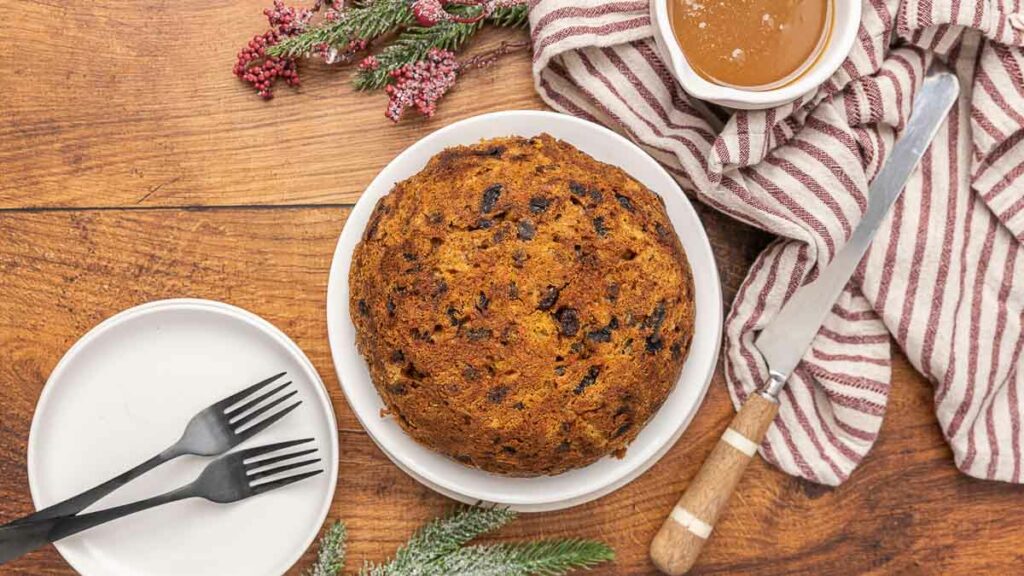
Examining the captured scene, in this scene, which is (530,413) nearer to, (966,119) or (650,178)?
(650,178)

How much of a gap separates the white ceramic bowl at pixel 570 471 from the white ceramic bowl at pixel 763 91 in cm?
15

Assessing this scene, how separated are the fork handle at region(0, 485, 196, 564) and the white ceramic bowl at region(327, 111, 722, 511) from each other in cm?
33

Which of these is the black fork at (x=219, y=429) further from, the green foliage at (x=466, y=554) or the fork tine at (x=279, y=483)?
the green foliage at (x=466, y=554)

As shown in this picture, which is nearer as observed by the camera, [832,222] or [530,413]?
[530,413]

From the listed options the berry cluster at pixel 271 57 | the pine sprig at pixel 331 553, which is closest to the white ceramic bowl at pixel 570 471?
the pine sprig at pixel 331 553

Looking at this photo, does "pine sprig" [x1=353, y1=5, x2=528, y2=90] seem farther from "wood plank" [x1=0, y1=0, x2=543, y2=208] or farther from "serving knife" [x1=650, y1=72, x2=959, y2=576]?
"serving knife" [x1=650, y1=72, x2=959, y2=576]

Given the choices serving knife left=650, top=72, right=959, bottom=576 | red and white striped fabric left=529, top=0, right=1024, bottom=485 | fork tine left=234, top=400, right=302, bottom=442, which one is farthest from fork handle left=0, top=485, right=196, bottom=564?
red and white striped fabric left=529, top=0, right=1024, bottom=485

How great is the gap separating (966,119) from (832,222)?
12.7 inches

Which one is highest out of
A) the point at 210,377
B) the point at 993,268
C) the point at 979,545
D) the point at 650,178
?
the point at 650,178

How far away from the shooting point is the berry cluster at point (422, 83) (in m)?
1.53

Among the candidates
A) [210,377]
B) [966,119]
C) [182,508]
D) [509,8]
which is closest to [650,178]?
[509,8]

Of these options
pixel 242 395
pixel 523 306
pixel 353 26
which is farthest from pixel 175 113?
pixel 523 306

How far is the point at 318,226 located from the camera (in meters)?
1.58

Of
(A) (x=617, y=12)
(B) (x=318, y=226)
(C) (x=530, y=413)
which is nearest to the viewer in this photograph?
(C) (x=530, y=413)
